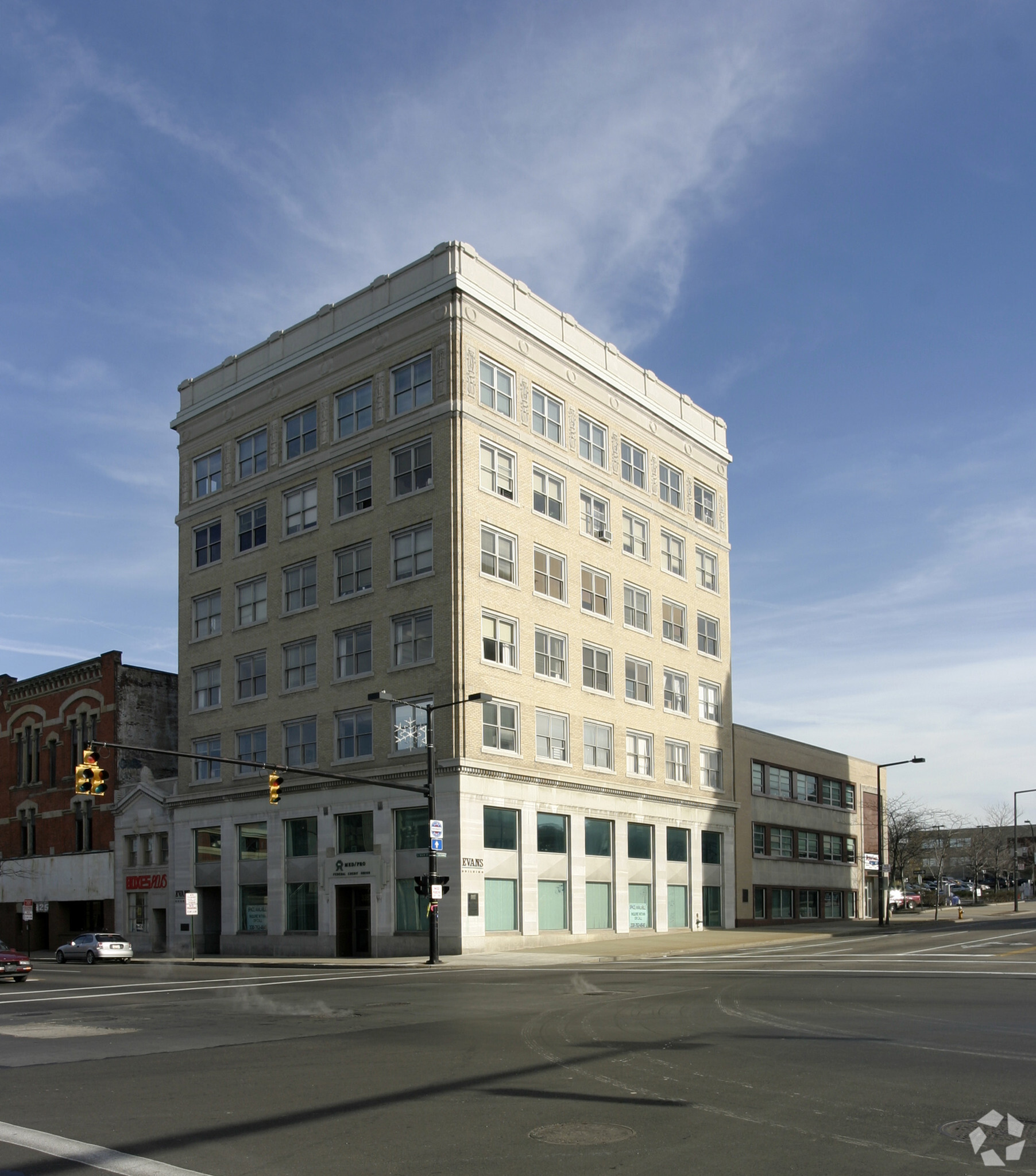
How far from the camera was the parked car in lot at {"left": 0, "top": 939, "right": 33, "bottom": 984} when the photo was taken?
33.7 meters

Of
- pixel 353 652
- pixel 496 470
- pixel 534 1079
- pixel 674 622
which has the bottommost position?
pixel 534 1079

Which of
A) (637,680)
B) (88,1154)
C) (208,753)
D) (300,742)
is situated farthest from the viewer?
(637,680)

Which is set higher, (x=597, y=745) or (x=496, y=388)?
(x=496, y=388)

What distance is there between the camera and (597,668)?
55688 mm

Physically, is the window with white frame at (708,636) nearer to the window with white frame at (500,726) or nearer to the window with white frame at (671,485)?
the window with white frame at (671,485)

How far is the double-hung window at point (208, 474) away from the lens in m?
59.9

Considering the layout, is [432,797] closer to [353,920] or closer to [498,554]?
[353,920]

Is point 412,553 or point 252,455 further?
point 252,455

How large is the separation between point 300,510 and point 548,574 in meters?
12.1

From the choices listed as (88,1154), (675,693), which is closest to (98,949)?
(675,693)

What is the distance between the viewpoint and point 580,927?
5153 centimetres

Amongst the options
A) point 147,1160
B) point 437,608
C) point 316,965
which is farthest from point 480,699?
point 147,1160

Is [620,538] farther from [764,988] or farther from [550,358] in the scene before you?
[764,988]

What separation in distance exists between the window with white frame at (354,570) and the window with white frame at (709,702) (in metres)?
21.4
